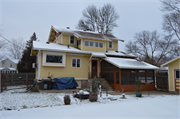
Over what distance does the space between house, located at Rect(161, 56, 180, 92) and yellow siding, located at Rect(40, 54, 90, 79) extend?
8084mm

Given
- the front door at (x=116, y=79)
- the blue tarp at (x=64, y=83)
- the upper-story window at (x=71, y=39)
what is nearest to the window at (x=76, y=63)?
the blue tarp at (x=64, y=83)

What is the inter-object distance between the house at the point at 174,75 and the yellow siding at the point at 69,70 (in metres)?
8.08

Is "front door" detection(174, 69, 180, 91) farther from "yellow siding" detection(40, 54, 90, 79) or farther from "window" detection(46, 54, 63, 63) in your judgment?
"window" detection(46, 54, 63, 63)

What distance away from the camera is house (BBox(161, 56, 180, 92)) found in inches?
447

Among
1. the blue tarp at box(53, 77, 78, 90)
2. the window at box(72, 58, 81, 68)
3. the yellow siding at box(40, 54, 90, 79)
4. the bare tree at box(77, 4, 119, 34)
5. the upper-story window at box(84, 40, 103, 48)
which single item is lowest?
the blue tarp at box(53, 77, 78, 90)

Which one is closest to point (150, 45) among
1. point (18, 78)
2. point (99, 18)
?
point (99, 18)

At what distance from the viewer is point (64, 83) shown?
1235 centimetres

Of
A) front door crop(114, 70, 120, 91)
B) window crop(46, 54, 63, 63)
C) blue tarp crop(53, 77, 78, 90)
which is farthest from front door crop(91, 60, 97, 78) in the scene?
window crop(46, 54, 63, 63)

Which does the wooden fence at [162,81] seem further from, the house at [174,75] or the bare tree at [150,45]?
the bare tree at [150,45]

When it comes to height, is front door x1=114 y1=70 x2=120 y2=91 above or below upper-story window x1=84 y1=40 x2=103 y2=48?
below

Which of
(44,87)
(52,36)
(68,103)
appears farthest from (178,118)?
(52,36)

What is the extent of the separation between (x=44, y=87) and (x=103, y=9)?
23847mm

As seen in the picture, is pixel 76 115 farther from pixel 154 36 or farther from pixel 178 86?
pixel 154 36

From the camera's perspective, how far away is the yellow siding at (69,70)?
489 inches
